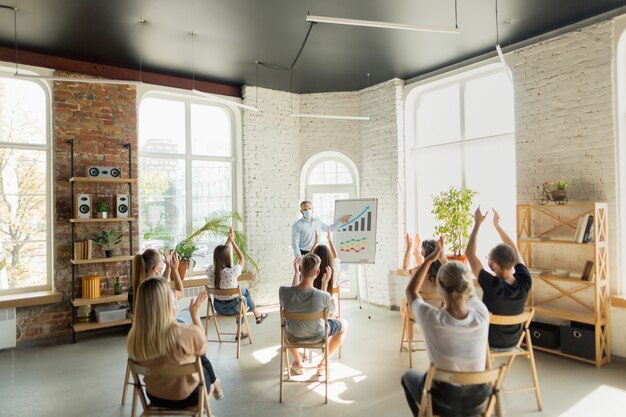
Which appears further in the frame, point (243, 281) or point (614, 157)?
point (243, 281)

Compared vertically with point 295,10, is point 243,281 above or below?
below

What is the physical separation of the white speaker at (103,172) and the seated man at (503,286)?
16.2 ft

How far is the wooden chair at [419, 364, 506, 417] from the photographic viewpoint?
2275 mm

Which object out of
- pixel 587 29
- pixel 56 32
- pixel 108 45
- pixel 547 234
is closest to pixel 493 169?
pixel 547 234

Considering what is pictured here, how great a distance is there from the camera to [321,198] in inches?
328

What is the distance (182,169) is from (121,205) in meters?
1.35

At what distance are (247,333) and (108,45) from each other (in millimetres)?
4146

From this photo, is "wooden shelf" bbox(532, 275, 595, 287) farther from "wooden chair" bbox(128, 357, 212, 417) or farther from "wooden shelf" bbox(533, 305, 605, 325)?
"wooden chair" bbox(128, 357, 212, 417)

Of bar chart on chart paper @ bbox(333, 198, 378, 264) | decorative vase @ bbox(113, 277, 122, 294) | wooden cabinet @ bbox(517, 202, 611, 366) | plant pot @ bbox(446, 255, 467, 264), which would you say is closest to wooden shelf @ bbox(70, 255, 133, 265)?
decorative vase @ bbox(113, 277, 122, 294)

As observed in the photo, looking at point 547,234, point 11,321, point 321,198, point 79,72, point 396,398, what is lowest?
point 396,398

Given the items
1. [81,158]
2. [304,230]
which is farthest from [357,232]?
[81,158]

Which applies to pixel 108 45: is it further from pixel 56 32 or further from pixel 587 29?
pixel 587 29

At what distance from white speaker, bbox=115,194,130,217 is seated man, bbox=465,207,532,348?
4777mm

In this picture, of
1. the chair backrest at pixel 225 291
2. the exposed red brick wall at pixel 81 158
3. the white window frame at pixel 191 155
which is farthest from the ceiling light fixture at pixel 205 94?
the chair backrest at pixel 225 291
